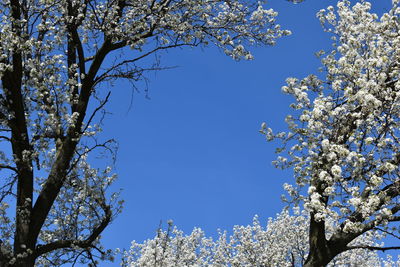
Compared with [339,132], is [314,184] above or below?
below

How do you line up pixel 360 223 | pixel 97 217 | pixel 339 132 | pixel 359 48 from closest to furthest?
pixel 360 223 → pixel 339 132 → pixel 359 48 → pixel 97 217

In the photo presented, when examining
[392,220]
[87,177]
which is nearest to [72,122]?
[87,177]

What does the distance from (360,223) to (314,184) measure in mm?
1202

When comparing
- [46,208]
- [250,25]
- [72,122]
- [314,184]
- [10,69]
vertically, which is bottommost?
[314,184]

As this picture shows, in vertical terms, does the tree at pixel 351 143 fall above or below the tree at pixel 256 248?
below

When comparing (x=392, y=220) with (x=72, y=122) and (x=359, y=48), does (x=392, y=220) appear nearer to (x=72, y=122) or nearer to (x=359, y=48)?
(x=359, y=48)

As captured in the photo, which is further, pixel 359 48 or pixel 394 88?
pixel 359 48

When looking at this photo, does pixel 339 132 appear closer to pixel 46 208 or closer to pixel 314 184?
pixel 314 184

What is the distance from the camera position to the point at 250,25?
1154 cm

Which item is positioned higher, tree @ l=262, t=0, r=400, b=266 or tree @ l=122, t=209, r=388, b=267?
tree @ l=122, t=209, r=388, b=267

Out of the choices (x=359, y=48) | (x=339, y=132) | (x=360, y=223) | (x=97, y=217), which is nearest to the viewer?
(x=360, y=223)

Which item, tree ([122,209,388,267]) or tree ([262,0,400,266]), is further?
tree ([122,209,388,267])

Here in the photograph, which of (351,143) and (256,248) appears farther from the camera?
(256,248)

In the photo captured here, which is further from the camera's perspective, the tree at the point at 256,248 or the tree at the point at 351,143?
the tree at the point at 256,248
